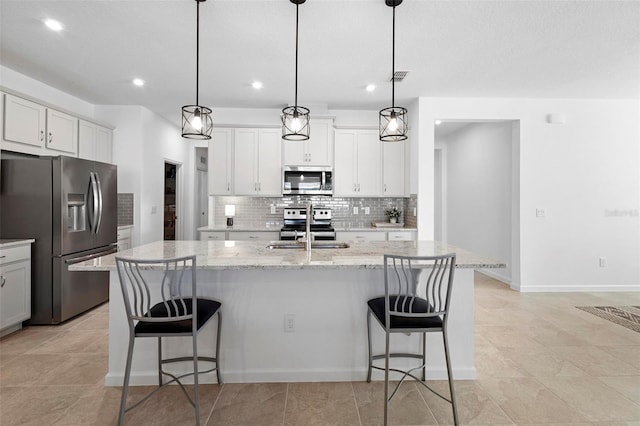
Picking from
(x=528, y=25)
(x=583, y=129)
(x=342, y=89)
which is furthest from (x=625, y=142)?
(x=342, y=89)

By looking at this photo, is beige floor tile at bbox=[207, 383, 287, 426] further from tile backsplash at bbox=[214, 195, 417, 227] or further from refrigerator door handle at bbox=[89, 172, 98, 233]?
tile backsplash at bbox=[214, 195, 417, 227]

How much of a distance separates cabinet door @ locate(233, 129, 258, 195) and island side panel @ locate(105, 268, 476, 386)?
Answer: 2891 millimetres

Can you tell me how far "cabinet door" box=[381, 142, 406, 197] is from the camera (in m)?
5.13

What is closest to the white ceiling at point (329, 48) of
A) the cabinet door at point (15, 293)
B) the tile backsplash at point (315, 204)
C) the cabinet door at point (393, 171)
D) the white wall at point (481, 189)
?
the cabinet door at point (393, 171)

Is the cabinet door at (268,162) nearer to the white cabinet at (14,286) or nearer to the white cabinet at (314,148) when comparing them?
the white cabinet at (314,148)

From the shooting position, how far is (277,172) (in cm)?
510


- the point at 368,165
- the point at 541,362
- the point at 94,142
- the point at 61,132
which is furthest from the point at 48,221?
the point at 541,362

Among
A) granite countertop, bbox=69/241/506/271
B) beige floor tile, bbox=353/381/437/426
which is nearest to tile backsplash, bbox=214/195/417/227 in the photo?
granite countertop, bbox=69/241/506/271

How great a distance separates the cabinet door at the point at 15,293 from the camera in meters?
3.04

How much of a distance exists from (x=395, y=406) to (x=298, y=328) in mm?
782

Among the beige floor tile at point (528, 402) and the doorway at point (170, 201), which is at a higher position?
the doorway at point (170, 201)

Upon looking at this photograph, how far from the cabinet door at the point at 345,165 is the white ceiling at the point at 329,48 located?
736 millimetres

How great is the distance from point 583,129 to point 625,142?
63 centimetres

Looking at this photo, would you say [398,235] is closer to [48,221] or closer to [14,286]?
[48,221]
